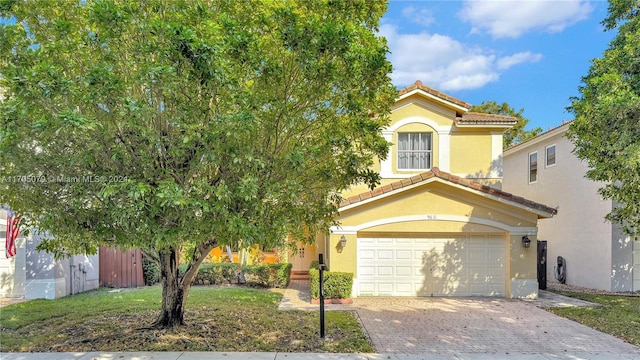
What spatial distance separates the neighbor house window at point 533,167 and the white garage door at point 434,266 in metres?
7.42

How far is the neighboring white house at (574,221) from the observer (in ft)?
42.7

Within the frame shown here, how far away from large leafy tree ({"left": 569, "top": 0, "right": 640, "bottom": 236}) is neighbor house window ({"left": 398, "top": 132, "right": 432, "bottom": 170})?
4773 mm

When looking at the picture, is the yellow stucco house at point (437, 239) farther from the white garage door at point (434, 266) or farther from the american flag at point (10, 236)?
the american flag at point (10, 236)

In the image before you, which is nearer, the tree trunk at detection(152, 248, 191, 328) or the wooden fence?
the tree trunk at detection(152, 248, 191, 328)

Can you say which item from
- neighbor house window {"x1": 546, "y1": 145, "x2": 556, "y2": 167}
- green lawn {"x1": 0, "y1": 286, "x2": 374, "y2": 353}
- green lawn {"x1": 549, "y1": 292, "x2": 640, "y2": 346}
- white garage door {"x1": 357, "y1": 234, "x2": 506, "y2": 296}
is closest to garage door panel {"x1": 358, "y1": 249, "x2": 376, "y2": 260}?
white garage door {"x1": 357, "y1": 234, "x2": 506, "y2": 296}

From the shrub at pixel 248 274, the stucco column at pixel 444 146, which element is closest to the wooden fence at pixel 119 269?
the shrub at pixel 248 274

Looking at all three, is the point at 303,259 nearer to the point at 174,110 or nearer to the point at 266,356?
the point at 266,356

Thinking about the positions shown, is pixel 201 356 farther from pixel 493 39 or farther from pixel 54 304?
pixel 493 39

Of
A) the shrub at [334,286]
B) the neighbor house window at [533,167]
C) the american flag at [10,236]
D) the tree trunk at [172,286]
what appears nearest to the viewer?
the tree trunk at [172,286]

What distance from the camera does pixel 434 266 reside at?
11.9 m

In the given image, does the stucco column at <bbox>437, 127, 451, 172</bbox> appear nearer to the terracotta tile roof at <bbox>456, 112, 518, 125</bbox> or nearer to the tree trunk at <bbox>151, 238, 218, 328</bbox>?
the terracotta tile roof at <bbox>456, 112, 518, 125</bbox>

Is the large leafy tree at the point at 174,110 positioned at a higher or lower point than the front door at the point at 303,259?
higher

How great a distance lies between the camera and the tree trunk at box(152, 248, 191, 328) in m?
7.51

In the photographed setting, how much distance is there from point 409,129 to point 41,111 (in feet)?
37.5
